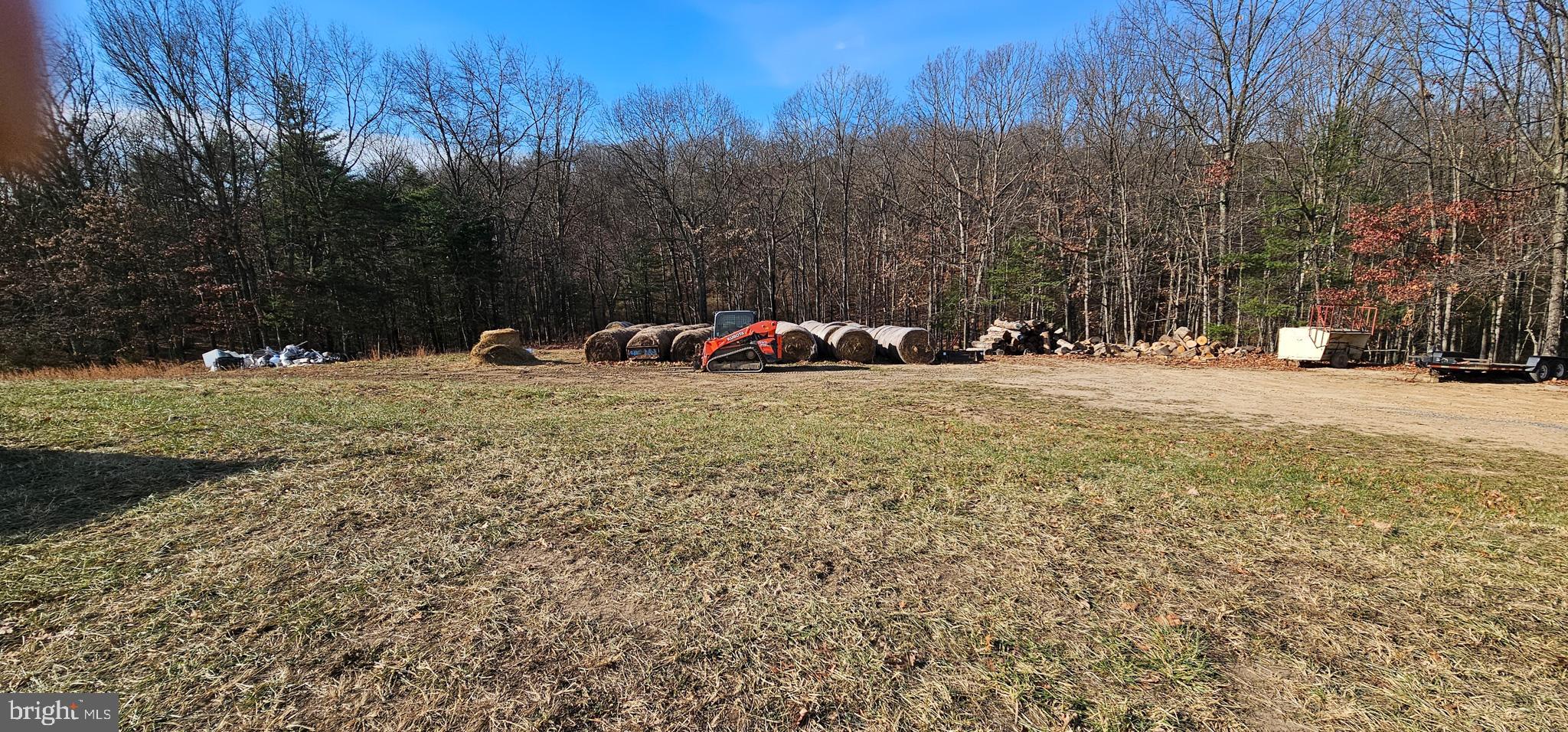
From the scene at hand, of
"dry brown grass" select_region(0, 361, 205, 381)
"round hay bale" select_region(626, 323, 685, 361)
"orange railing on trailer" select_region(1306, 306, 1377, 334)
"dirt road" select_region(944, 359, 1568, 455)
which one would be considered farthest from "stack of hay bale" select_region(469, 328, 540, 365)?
"orange railing on trailer" select_region(1306, 306, 1377, 334)

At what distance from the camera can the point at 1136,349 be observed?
20.7m

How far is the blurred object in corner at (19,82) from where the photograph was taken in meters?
1.32

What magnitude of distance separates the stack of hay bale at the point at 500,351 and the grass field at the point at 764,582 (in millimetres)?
9940

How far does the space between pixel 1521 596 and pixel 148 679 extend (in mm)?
6442

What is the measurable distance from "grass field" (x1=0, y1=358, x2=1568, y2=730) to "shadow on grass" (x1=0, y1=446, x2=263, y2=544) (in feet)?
0.10

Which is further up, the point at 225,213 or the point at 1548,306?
the point at 225,213

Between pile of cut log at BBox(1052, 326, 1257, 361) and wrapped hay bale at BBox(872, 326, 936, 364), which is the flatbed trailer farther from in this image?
wrapped hay bale at BBox(872, 326, 936, 364)

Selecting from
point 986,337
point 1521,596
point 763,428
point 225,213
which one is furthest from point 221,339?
point 1521,596

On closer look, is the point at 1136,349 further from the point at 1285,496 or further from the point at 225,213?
the point at 225,213

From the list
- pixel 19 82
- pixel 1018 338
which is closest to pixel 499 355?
pixel 19 82

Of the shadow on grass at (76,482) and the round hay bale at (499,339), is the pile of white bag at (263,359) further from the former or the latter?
the shadow on grass at (76,482)

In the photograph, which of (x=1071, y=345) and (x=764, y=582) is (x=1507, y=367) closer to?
(x=1071, y=345)

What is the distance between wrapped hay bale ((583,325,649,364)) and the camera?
16656 millimetres

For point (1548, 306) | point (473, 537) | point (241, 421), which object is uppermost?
point (1548, 306)
